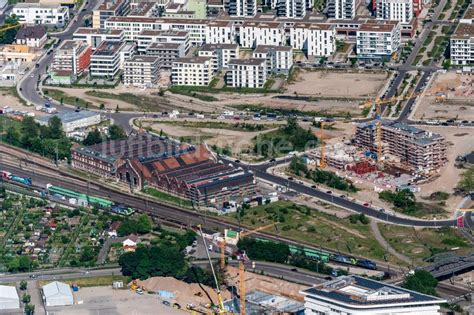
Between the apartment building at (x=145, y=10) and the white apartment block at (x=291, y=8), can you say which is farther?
the apartment building at (x=145, y=10)

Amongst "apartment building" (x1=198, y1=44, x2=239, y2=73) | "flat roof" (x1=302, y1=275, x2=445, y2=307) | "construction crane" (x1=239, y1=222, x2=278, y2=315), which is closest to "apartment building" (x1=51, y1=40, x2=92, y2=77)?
"apartment building" (x1=198, y1=44, x2=239, y2=73)

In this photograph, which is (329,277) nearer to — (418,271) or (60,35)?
(418,271)

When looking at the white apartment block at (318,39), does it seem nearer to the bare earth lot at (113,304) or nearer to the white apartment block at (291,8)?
the white apartment block at (291,8)

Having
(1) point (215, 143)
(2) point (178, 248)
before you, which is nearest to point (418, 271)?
(2) point (178, 248)

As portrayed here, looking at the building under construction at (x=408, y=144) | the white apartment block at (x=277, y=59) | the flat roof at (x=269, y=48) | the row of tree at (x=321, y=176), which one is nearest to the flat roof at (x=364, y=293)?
the row of tree at (x=321, y=176)

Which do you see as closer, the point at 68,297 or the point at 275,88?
the point at 68,297

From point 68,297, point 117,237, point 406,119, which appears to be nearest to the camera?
point 68,297

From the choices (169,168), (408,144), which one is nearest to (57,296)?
(169,168)
